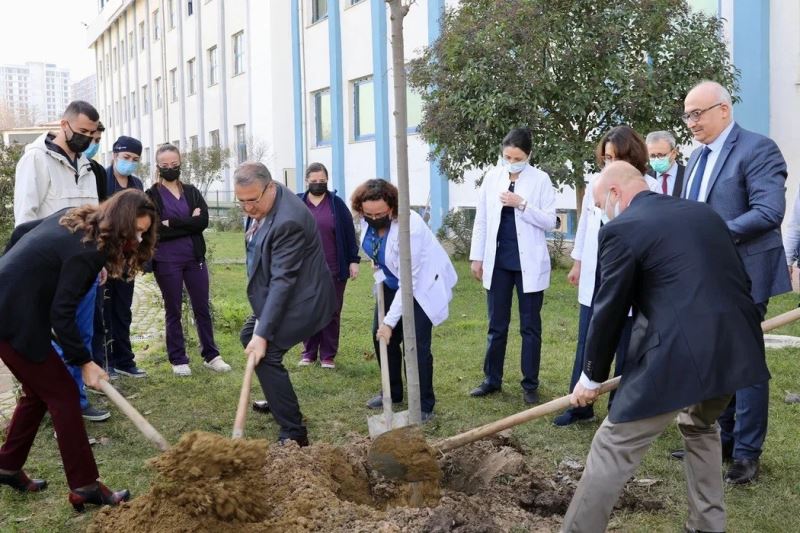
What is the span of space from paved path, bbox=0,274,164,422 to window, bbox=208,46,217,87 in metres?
17.2

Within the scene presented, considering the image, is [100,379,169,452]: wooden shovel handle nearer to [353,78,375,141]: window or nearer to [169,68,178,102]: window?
[353,78,375,141]: window

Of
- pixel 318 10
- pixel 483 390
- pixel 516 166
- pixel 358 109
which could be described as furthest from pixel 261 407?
pixel 318 10

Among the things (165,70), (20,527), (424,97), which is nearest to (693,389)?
(20,527)

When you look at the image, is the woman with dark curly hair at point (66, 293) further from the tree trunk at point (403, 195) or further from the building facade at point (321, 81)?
the building facade at point (321, 81)

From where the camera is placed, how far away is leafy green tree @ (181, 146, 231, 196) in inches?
1102

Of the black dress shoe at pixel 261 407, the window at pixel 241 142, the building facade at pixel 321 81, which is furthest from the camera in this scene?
the window at pixel 241 142

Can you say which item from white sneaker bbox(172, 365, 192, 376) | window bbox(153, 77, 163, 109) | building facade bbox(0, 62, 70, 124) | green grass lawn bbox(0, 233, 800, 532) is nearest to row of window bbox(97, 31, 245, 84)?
window bbox(153, 77, 163, 109)

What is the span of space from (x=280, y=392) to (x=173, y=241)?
2.29m

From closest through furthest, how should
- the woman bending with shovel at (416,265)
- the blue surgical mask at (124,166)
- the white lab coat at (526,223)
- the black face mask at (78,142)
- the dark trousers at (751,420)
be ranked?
the dark trousers at (751,420), the woman bending with shovel at (416,265), the black face mask at (78,142), the white lab coat at (526,223), the blue surgical mask at (124,166)

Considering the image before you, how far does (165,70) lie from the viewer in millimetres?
36719

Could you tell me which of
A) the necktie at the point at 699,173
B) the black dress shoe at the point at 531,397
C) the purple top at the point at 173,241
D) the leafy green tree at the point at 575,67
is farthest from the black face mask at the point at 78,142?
the leafy green tree at the point at 575,67

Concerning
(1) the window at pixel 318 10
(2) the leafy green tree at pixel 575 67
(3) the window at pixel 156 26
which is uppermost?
(3) the window at pixel 156 26

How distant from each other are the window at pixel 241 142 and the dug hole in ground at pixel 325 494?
24.6 meters

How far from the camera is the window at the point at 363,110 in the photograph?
19781 mm
